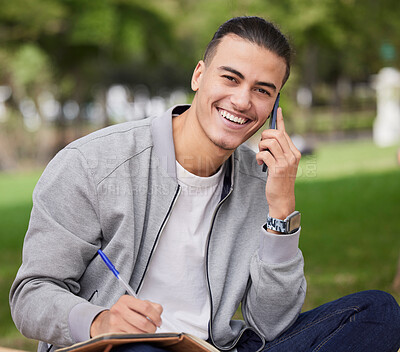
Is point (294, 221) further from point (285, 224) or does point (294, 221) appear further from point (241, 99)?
point (241, 99)

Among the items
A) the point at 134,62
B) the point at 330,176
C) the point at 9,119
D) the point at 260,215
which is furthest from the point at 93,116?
the point at 260,215

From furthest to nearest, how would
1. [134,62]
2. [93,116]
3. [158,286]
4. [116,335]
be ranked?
[93,116]
[134,62]
[158,286]
[116,335]

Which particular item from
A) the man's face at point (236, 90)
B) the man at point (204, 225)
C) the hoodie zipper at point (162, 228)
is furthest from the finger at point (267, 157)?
the hoodie zipper at point (162, 228)

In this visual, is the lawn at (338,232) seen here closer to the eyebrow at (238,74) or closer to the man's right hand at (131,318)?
the eyebrow at (238,74)

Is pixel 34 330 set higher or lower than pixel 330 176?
higher

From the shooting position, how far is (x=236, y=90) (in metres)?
2.31

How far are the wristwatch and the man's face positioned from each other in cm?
34

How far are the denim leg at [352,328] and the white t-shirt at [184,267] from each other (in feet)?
1.08

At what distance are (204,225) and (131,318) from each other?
0.64m

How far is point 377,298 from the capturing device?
226 centimetres

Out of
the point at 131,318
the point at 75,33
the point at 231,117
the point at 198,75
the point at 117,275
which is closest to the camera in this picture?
the point at 131,318

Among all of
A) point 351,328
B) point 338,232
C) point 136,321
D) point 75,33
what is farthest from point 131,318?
point 75,33

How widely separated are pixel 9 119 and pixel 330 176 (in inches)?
631

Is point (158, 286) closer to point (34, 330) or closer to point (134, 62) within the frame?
point (34, 330)
